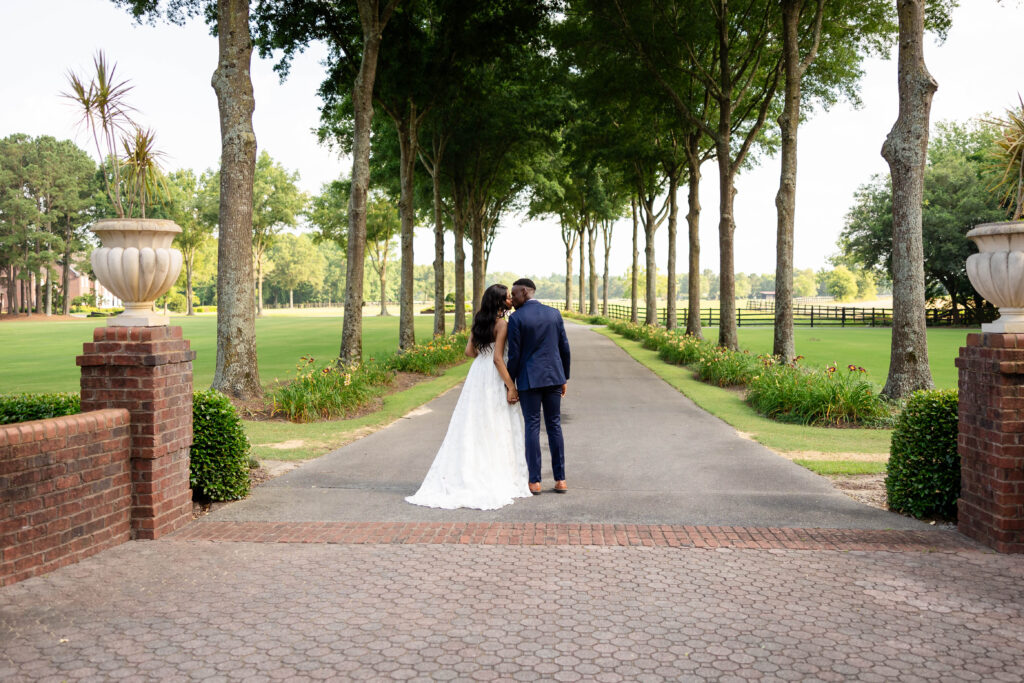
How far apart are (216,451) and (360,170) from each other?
10324mm

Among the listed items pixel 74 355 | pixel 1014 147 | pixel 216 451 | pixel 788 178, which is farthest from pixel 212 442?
pixel 74 355

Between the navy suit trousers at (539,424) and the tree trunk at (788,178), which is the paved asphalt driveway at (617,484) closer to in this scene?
the navy suit trousers at (539,424)

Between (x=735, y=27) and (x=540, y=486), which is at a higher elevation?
(x=735, y=27)

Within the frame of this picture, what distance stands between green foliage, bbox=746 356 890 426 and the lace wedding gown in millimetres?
7172

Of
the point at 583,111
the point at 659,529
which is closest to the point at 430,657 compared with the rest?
the point at 659,529

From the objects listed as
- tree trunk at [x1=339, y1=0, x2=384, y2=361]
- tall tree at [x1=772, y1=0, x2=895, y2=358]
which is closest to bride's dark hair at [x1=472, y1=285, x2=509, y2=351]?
tree trunk at [x1=339, y1=0, x2=384, y2=361]

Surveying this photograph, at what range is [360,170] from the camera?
15883 millimetres

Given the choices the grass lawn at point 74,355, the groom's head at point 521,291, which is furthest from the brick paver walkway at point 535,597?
the grass lawn at point 74,355

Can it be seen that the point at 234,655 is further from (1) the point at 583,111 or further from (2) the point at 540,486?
(1) the point at 583,111

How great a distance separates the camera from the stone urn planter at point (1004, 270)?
541 cm

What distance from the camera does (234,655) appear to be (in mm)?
3666

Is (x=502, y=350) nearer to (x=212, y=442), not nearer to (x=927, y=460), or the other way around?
(x=212, y=442)

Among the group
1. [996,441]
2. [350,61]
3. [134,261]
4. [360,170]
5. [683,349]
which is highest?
[350,61]

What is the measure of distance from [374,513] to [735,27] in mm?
19100
